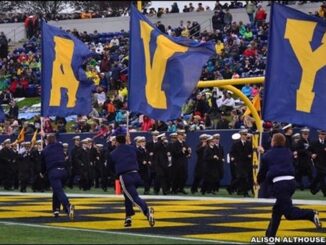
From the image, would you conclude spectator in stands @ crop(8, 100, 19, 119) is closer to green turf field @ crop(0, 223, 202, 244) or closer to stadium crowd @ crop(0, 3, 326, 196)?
stadium crowd @ crop(0, 3, 326, 196)

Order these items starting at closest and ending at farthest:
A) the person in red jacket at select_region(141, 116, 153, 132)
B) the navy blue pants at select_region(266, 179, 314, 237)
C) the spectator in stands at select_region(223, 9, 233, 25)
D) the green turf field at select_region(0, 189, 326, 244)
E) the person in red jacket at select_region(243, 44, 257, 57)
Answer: the navy blue pants at select_region(266, 179, 314, 237), the green turf field at select_region(0, 189, 326, 244), the person in red jacket at select_region(141, 116, 153, 132), the person in red jacket at select_region(243, 44, 257, 57), the spectator in stands at select_region(223, 9, 233, 25)

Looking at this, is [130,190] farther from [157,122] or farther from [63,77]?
[157,122]

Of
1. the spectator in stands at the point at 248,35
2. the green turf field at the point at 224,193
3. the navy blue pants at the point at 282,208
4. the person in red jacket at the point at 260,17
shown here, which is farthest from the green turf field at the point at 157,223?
the person in red jacket at the point at 260,17

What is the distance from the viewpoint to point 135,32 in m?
26.1

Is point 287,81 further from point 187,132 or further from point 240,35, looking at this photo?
point 240,35

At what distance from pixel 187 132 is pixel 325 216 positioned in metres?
14.5

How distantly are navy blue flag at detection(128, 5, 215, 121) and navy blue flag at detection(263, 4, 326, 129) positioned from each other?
297 centimetres

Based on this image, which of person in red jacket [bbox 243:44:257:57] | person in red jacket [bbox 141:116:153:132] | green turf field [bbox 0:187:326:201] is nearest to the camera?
green turf field [bbox 0:187:326:201]

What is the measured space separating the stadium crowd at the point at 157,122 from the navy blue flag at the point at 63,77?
16.3 feet

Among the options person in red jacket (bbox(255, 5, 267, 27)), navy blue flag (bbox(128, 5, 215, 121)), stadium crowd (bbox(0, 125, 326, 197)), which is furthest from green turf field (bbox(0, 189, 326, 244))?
person in red jacket (bbox(255, 5, 267, 27))

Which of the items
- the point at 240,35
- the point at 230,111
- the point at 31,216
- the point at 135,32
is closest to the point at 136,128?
the point at 230,111

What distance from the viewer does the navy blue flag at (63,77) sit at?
28.3 metres

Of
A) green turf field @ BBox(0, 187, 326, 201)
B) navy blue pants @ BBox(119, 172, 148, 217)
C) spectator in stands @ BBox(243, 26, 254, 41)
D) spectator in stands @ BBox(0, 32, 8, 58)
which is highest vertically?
spectator in stands @ BBox(243, 26, 254, 41)

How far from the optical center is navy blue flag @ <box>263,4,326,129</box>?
20062 mm
